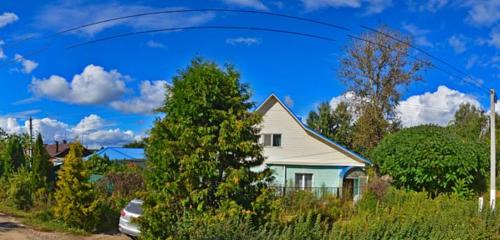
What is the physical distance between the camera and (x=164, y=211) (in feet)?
25.6

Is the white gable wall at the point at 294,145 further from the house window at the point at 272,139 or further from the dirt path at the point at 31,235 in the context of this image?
the dirt path at the point at 31,235

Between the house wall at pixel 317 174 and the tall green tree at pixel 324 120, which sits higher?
the tall green tree at pixel 324 120

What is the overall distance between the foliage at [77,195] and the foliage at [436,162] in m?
11.8

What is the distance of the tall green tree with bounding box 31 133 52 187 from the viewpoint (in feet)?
62.1

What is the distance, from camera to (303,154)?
2814cm

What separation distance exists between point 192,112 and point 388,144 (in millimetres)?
14465

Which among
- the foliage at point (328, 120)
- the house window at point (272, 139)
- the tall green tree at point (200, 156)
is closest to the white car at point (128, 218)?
the tall green tree at point (200, 156)

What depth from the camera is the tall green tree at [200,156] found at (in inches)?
305

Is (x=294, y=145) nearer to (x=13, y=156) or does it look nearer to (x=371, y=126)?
(x=371, y=126)

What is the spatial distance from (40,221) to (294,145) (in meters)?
15.5

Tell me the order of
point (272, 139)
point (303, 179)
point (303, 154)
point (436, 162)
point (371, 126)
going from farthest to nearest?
point (371, 126)
point (272, 139)
point (303, 154)
point (303, 179)
point (436, 162)

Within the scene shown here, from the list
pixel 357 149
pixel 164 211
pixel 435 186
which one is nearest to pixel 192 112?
pixel 164 211

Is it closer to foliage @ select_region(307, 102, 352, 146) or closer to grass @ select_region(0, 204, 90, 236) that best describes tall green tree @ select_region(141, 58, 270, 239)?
grass @ select_region(0, 204, 90, 236)

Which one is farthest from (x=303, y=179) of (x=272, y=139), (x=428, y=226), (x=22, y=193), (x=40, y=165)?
(x=428, y=226)
